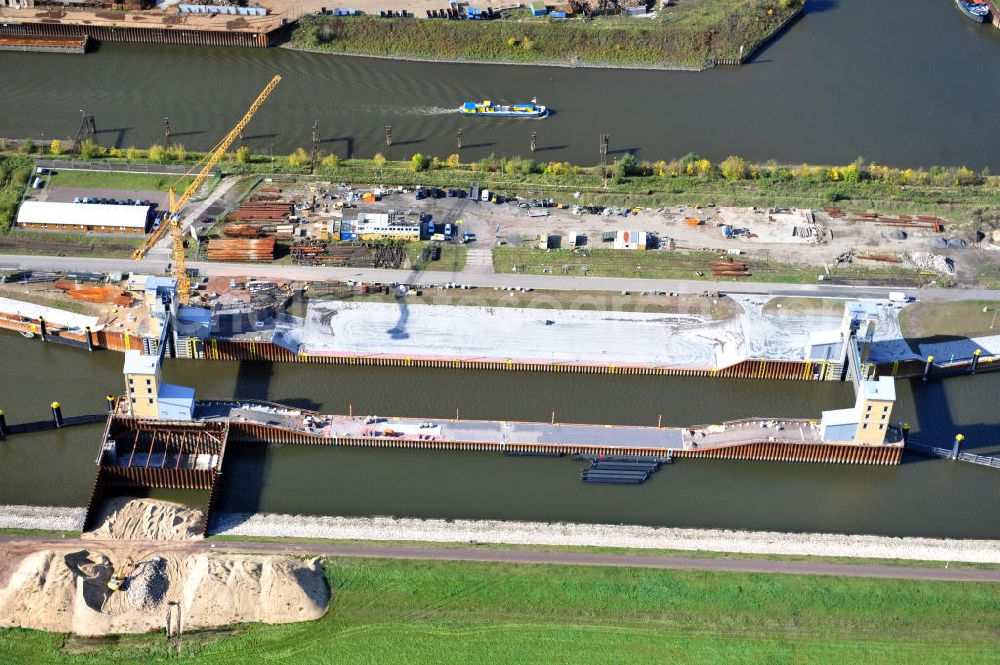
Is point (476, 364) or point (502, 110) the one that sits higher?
point (502, 110)

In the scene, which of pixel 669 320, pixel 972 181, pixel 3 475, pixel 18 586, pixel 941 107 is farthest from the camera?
pixel 941 107

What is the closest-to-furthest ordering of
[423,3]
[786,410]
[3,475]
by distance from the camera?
[3,475] → [786,410] → [423,3]

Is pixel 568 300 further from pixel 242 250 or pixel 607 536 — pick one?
pixel 242 250

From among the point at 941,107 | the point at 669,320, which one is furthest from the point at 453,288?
the point at 941,107

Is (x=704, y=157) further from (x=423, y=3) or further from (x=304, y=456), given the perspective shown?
(x=304, y=456)

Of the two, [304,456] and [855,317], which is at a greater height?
[855,317]

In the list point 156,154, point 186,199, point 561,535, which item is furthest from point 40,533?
point 156,154

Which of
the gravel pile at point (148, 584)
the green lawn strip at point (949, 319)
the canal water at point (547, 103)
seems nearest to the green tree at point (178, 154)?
the canal water at point (547, 103)
